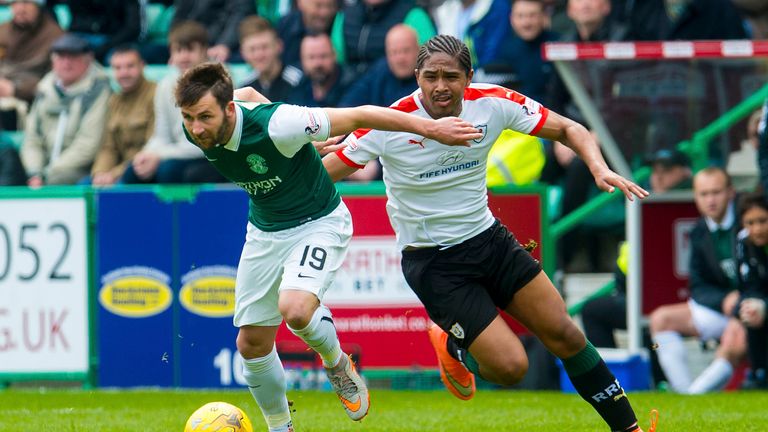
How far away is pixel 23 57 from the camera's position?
15977mm

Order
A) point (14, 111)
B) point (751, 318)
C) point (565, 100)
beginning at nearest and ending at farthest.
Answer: point (751, 318), point (565, 100), point (14, 111)

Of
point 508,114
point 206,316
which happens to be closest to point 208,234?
point 206,316

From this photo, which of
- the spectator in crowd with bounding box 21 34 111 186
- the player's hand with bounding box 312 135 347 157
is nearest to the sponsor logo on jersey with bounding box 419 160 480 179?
the player's hand with bounding box 312 135 347 157

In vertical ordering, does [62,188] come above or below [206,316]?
above

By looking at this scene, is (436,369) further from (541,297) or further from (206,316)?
(541,297)

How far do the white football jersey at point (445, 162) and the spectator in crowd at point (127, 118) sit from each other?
6404 mm

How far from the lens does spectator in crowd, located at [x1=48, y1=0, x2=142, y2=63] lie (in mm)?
16391

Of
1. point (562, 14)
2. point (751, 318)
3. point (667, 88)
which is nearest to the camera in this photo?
point (751, 318)

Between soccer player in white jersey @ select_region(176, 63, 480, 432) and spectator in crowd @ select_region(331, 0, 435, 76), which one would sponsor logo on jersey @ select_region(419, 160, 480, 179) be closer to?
soccer player in white jersey @ select_region(176, 63, 480, 432)

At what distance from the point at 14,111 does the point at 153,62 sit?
1633 mm

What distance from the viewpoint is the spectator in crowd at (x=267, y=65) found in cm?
1380

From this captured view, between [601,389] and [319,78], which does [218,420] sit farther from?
[319,78]

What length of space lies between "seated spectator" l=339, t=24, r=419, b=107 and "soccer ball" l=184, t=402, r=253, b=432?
5.67m

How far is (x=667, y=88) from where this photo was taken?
38.0 feet
